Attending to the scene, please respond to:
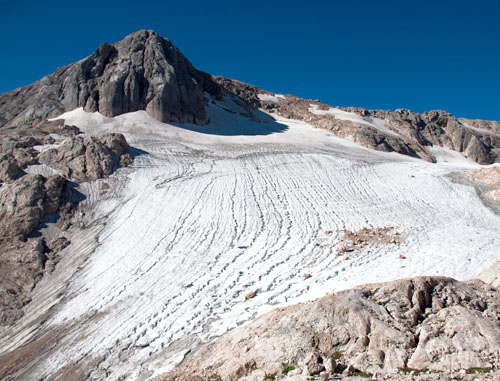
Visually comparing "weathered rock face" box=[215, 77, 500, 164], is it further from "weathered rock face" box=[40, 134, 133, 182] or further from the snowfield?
"weathered rock face" box=[40, 134, 133, 182]

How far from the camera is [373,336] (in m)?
6.06

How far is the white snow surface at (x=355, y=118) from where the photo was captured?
4722 centimetres

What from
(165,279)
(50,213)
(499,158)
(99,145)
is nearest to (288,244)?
(165,279)

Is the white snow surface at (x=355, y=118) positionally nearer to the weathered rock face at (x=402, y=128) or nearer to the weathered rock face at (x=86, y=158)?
the weathered rock face at (x=402, y=128)

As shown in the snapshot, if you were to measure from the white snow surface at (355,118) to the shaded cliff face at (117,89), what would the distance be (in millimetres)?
19145

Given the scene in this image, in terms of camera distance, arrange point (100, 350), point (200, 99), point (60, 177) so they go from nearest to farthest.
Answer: point (100, 350), point (60, 177), point (200, 99)

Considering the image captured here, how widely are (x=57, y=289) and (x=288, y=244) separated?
881 cm

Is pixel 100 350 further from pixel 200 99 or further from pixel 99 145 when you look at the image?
pixel 200 99

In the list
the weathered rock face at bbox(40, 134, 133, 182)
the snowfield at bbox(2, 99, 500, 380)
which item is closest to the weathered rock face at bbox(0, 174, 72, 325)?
the snowfield at bbox(2, 99, 500, 380)

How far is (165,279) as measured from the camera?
13.4m

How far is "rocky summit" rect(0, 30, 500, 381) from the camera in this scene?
20.4 ft

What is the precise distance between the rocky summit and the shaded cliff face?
45 centimetres

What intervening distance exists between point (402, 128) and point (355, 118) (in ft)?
20.1

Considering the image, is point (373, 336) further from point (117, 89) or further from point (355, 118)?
point (355, 118)
